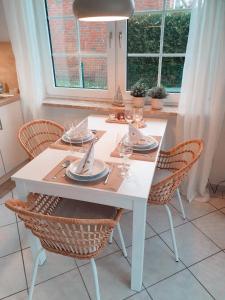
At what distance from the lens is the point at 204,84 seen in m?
1.85

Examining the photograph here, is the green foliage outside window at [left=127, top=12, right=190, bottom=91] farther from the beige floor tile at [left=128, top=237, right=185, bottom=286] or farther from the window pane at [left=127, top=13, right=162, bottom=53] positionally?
the beige floor tile at [left=128, top=237, right=185, bottom=286]

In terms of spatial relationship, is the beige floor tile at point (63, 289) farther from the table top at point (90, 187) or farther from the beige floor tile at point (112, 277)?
the table top at point (90, 187)

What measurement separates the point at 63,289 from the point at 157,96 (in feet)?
5.17

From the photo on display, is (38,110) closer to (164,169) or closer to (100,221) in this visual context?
(164,169)

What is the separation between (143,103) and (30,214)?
1.46 meters

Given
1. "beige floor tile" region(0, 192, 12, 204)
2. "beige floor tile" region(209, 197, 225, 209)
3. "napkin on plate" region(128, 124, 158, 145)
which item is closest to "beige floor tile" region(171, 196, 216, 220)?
"beige floor tile" region(209, 197, 225, 209)

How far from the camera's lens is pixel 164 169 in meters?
1.83

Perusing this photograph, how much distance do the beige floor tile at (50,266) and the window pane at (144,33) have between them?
1757 millimetres

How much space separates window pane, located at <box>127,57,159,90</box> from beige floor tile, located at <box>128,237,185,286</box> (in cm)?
137

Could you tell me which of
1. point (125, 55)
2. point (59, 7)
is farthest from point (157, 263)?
point (59, 7)

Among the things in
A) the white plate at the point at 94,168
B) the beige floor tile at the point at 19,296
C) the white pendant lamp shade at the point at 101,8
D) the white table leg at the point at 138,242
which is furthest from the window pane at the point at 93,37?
the beige floor tile at the point at 19,296

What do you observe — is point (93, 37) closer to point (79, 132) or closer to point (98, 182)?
point (79, 132)

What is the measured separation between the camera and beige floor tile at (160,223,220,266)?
1.66 meters

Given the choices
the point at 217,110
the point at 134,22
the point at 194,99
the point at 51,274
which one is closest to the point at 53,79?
the point at 134,22
